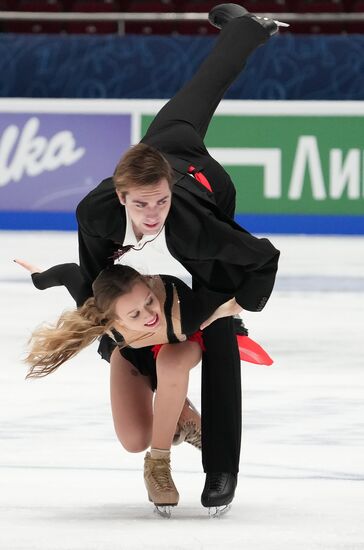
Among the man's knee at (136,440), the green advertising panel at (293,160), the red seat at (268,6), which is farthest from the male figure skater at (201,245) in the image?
the red seat at (268,6)

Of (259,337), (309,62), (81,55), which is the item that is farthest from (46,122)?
(259,337)

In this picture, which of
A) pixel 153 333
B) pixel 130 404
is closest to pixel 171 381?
pixel 153 333

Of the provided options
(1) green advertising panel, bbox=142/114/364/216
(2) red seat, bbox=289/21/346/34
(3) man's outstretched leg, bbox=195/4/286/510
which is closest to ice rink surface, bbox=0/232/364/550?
(3) man's outstretched leg, bbox=195/4/286/510

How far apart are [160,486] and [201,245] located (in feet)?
1.89

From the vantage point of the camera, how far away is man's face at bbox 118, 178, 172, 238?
3.19 m

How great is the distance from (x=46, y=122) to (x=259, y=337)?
203 inches

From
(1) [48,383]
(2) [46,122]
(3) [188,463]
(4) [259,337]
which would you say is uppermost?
(3) [188,463]

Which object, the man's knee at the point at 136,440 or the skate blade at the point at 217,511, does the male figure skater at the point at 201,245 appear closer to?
the skate blade at the point at 217,511

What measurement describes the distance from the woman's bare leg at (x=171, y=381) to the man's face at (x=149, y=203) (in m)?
0.33

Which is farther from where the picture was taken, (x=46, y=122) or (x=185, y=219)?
(x=46, y=122)

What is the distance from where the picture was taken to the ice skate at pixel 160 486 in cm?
341

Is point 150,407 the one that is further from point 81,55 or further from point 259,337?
point 81,55

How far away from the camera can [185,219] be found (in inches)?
129

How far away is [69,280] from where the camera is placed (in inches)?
142
